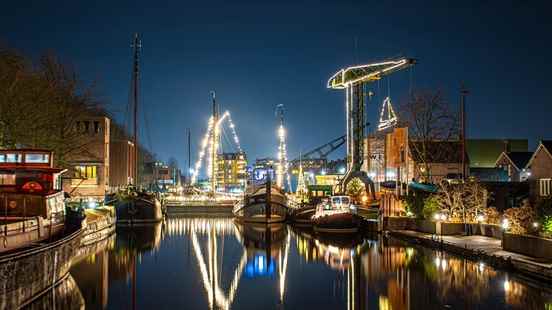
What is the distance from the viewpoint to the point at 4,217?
1948 cm

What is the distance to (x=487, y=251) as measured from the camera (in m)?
26.6

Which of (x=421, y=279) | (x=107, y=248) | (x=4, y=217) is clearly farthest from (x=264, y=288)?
(x=107, y=248)

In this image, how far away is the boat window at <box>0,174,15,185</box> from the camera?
78.0 feet

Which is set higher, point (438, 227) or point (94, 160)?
point (94, 160)

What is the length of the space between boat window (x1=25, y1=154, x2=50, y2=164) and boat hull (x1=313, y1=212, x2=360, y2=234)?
25460 millimetres

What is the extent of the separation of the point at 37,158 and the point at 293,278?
12466 millimetres

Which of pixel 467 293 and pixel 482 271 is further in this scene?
pixel 482 271

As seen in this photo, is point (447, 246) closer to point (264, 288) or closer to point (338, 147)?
point (264, 288)

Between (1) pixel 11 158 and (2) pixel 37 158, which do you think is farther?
(2) pixel 37 158

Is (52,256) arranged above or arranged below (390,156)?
below

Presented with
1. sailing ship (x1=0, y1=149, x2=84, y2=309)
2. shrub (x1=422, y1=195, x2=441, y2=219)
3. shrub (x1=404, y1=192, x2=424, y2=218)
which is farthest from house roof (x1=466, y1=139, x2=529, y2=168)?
sailing ship (x1=0, y1=149, x2=84, y2=309)

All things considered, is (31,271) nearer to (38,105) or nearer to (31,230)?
(31,230)

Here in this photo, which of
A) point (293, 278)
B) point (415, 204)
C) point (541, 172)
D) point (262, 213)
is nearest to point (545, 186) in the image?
point (541, 172)

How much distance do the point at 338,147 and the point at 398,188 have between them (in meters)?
120
